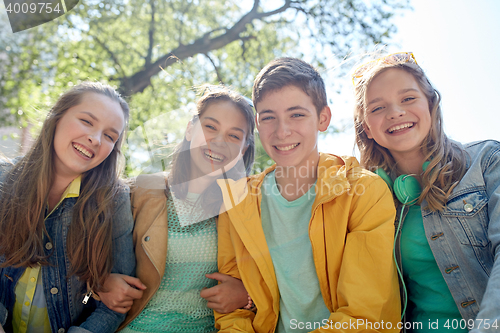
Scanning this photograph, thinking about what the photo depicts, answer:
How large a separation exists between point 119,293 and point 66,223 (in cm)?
56

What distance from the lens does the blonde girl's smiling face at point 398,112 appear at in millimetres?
2051

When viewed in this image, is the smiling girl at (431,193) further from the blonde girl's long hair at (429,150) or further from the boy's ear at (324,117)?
the boy's ear at (324,117)

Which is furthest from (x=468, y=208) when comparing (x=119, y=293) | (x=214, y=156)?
(x=119, y=293)

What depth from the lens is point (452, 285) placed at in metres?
1.71

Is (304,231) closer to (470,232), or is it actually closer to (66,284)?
(470,232)

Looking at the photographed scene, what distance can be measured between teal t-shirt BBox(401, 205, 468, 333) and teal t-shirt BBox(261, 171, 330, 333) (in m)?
0.53

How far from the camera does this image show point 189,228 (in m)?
2.28

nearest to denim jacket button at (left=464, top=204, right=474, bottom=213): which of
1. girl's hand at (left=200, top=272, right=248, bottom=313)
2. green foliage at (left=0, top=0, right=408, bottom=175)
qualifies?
girl's hand at (left=200, top=272, right=248, bottom=313)

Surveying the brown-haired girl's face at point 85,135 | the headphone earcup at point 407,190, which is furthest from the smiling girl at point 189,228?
the headphone earcup at point 407,190

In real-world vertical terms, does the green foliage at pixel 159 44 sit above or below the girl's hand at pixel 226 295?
above

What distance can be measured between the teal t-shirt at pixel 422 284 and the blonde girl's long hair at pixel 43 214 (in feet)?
6.08

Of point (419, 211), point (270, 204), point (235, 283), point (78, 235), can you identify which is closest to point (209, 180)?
point (270, 204)

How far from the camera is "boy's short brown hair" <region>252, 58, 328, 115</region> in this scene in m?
2.18

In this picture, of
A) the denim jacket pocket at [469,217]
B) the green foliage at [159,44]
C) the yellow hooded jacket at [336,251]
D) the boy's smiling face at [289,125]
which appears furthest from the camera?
the green foliage at [159,44]
